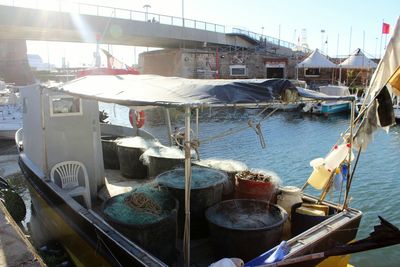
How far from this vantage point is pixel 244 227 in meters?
4.96

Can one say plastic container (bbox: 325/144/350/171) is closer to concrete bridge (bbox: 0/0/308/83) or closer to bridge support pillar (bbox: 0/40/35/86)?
concrete bridge (bbox: 0/0/308/83)

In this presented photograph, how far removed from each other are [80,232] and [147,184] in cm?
138

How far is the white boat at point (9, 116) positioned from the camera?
19.9m

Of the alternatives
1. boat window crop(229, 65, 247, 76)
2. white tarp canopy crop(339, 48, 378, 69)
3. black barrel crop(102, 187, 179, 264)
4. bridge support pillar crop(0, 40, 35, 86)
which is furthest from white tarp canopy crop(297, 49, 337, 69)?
bridge support pillar crop(0, 40, 35, 86)

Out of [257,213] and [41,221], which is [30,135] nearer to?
[41,221]

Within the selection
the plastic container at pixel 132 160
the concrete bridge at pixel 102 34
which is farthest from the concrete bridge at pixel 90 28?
the plastic container at pixel 132 160

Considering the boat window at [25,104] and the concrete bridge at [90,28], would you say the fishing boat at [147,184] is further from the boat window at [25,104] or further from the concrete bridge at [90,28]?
the concrete bridge at [90,28]

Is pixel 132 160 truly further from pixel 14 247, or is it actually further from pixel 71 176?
pixel 14 247

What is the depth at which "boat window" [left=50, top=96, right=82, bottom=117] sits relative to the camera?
7.26 meters

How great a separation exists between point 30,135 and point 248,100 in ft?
20.2

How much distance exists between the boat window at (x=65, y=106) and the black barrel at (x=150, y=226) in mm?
2811

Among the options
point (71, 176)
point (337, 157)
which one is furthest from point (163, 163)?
point (337, 157)

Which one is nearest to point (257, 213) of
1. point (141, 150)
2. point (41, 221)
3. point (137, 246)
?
point (137, 246)

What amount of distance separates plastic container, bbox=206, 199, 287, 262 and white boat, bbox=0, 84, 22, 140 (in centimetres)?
1563
